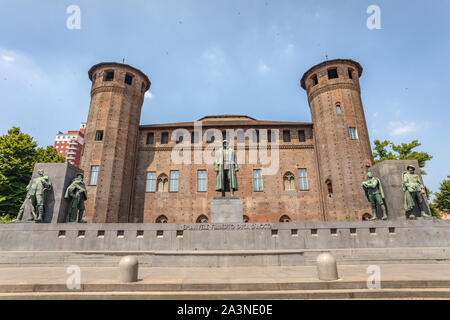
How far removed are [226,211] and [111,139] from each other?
64.7ft

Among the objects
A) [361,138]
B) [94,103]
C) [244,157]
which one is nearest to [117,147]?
[94,103]

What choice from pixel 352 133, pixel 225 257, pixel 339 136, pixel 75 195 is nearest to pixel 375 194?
pixel 225 257

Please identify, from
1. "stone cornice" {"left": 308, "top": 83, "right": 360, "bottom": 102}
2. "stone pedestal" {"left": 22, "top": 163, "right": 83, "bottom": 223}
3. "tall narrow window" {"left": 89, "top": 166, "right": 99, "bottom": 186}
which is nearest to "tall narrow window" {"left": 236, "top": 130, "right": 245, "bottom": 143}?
"stone cornice" {"left": 308, "top": 83, "right": 360, "bottom": 102}

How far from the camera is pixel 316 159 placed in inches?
1131

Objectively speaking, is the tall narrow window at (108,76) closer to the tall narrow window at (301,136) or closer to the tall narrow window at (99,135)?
the tall narrow window at (99,135)

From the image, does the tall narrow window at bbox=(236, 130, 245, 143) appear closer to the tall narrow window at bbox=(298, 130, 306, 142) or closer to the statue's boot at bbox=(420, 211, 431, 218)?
the tall narrow window at bbox=(298, 130, 306, 142)

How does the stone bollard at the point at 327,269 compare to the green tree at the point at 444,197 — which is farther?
the green tree at the point at 444,197

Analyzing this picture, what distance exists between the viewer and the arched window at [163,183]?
28406mm

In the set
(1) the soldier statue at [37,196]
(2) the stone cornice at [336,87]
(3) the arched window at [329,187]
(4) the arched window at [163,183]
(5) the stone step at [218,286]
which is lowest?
(5) the stone step at [218,286]

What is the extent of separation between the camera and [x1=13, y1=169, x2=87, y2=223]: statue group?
12.0 meters

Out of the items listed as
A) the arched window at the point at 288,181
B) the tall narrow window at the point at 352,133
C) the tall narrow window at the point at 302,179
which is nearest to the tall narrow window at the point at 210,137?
the arched window at the point at 288,181

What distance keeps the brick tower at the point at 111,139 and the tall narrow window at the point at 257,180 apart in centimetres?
1399

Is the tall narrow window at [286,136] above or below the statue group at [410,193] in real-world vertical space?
above

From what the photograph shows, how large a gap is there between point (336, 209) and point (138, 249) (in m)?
20.3
